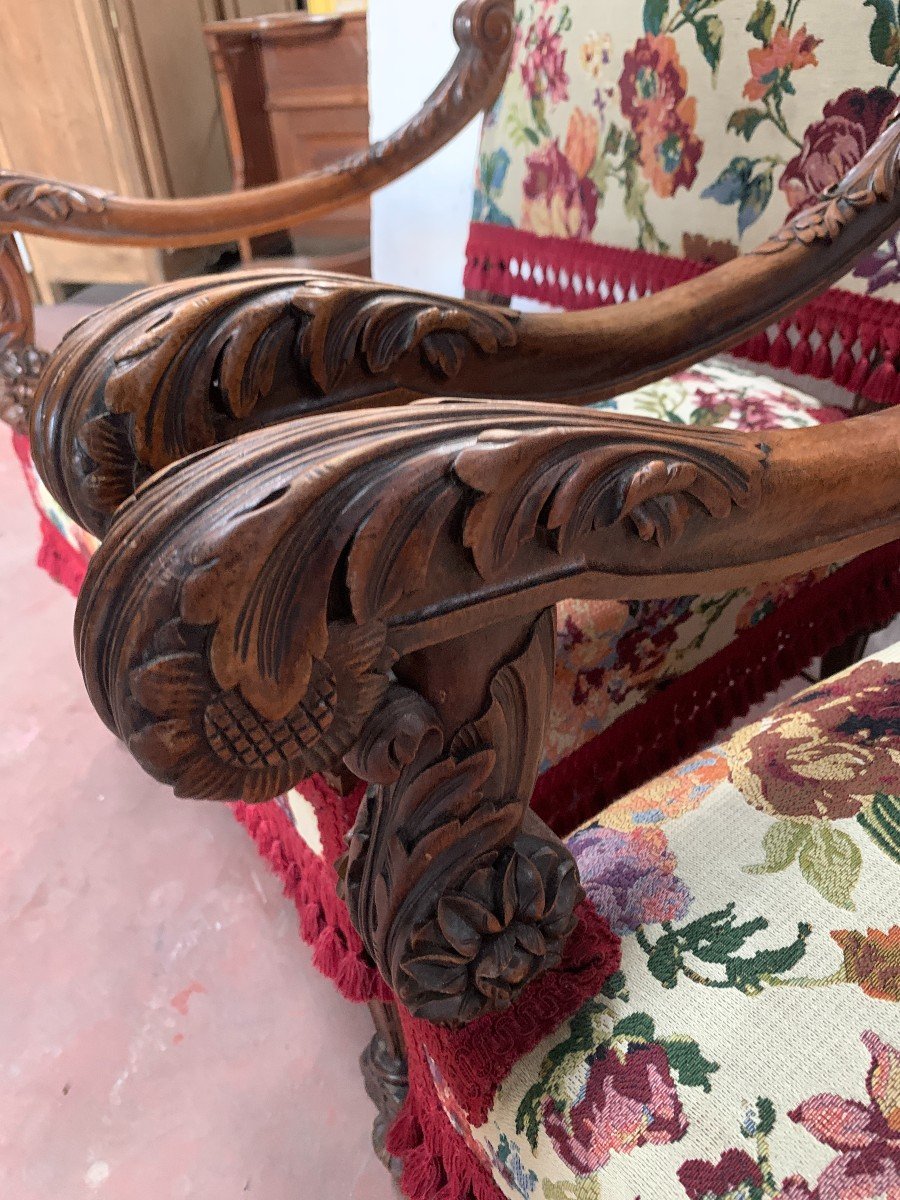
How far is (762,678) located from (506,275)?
0.59m

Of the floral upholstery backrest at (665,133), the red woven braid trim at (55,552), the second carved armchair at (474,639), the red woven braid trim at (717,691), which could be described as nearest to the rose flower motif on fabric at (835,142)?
the floral upholstery backrest at (665,133)

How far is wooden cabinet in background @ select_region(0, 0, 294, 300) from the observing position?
96.6 inches

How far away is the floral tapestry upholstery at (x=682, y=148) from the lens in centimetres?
71

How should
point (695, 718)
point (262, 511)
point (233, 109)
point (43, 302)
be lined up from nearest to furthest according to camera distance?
1. point (262, 511)
2. point (695, 718)
3. point (233, 109)
4. point (43, 302)

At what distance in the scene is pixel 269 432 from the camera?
263 mm

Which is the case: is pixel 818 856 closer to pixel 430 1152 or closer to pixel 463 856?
pixel 463 856

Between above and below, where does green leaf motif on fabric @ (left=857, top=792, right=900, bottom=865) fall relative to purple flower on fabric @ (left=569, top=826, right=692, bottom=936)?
Answer: above

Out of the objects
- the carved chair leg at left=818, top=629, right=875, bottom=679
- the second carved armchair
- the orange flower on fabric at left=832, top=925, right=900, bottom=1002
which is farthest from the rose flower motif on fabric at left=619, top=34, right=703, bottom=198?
the orange flower on fabric at left=832, top=925, right=900, bottom=1002

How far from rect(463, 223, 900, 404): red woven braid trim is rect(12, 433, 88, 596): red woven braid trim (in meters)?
0.61

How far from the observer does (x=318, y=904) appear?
0.68 meters

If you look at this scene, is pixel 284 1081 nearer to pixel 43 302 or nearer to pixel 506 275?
pixel 506 275

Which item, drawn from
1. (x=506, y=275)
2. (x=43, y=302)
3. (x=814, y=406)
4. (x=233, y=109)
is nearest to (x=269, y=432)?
(x=814, y=406)

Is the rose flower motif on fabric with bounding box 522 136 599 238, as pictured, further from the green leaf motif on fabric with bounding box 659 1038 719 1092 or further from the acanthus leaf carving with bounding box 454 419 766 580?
the green leaf motif on fabric with bounding box 659 1038 719 1092

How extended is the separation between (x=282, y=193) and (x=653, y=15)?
425mm
